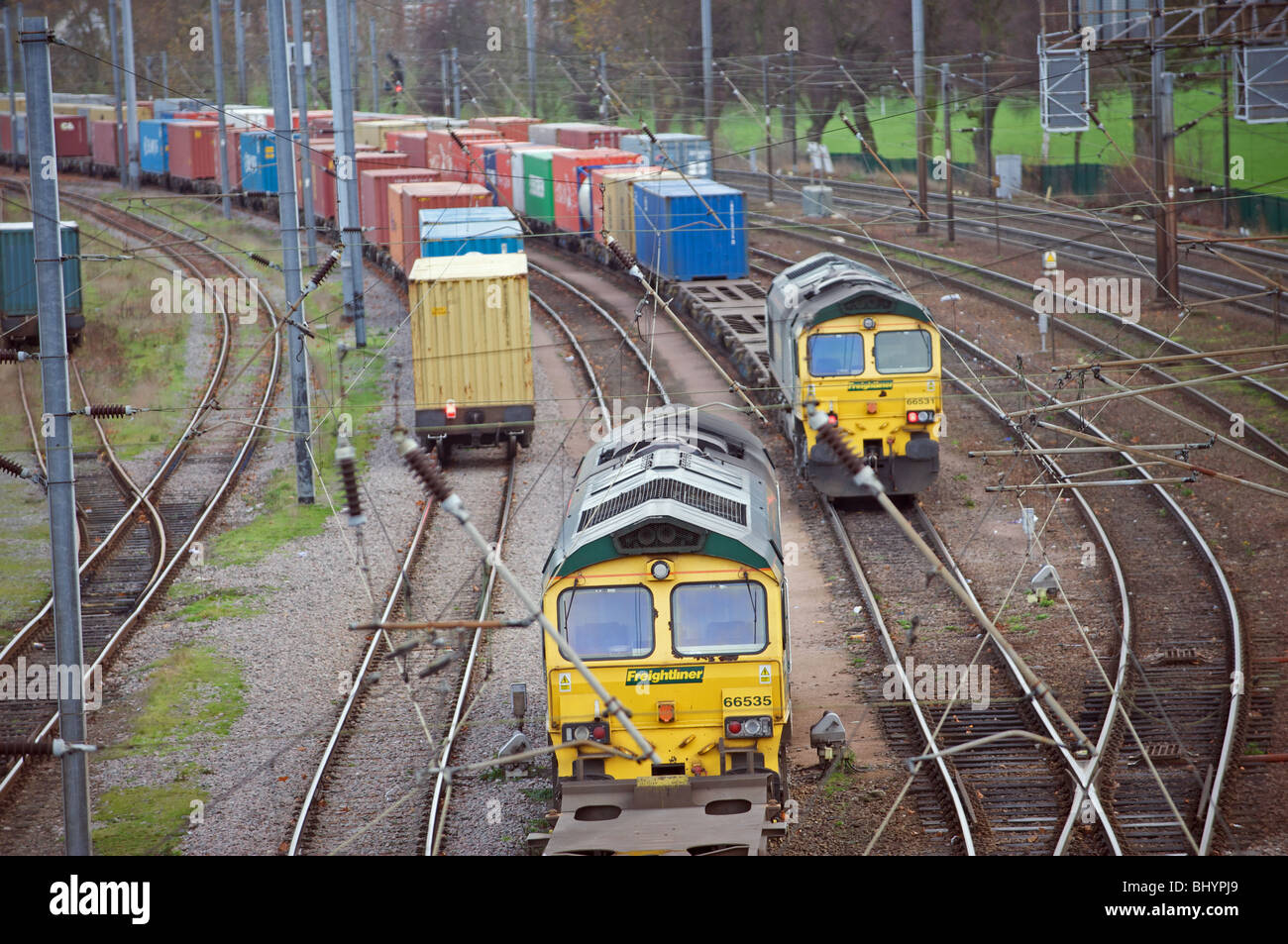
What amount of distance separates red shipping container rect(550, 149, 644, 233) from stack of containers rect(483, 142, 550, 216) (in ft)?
9.98

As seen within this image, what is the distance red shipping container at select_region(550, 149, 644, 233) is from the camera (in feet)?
143

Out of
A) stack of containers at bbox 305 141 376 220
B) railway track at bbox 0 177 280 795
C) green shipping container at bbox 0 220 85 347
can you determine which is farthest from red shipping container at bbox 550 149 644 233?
green shipping container at bbox 0 220 85 347

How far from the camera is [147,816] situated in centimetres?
1308

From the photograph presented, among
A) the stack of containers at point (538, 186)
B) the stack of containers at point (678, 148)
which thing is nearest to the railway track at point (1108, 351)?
the stack of containers at point (678, 148)

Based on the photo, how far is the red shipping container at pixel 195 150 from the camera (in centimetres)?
6053

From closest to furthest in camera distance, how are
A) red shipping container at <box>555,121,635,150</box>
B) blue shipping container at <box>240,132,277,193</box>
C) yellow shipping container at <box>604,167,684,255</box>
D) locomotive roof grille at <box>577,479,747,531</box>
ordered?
locomotive roof grille at <box>577,479,747,531</box>
yellow shipping container at <box>604,167,684,255</box>
red shipping container at <box>555,121,635,150</box>
blue shipping container at <box>240,132,277,193</box>

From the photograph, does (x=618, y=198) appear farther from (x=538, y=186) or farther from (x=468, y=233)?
(x=468, y=233)

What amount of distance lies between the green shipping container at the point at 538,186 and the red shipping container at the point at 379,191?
3.74 m

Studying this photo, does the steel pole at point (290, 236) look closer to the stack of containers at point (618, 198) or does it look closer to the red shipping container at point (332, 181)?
the stack of containers at point (618, 198)

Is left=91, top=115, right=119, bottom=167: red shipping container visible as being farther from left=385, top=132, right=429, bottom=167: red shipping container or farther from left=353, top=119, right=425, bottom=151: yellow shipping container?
left=385, top=132, right=429, bottom=167: red shipping container

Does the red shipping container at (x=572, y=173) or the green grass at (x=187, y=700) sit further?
the red shipping container at (x=572, y=173)

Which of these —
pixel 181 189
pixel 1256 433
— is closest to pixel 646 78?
pixel 181 189

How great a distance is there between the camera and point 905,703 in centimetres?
1477

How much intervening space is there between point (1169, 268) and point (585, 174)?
59.9 ft
